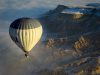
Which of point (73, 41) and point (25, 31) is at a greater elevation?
point (25, 31)

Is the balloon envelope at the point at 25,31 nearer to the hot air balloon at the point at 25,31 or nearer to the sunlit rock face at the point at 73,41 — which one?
the hot air balloon at the point at 25,31

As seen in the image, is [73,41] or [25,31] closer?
[25,31]

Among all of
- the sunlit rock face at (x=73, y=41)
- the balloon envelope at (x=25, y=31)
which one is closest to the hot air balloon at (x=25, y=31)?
the balloon envelope at (x=25, y=31)

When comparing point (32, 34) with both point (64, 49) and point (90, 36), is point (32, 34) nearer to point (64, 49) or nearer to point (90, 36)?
point (64, 49)

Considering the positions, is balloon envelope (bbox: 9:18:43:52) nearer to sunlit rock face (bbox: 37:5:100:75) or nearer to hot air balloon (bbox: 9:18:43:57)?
hot air balloon (bbox: 9:18:43:57)

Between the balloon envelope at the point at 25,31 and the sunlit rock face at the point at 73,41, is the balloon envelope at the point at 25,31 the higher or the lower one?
the higher one

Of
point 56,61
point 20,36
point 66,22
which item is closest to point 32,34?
point 20,36

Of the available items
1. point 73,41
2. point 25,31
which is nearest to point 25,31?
point 25,31

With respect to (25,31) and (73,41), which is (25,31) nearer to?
(25,31)
